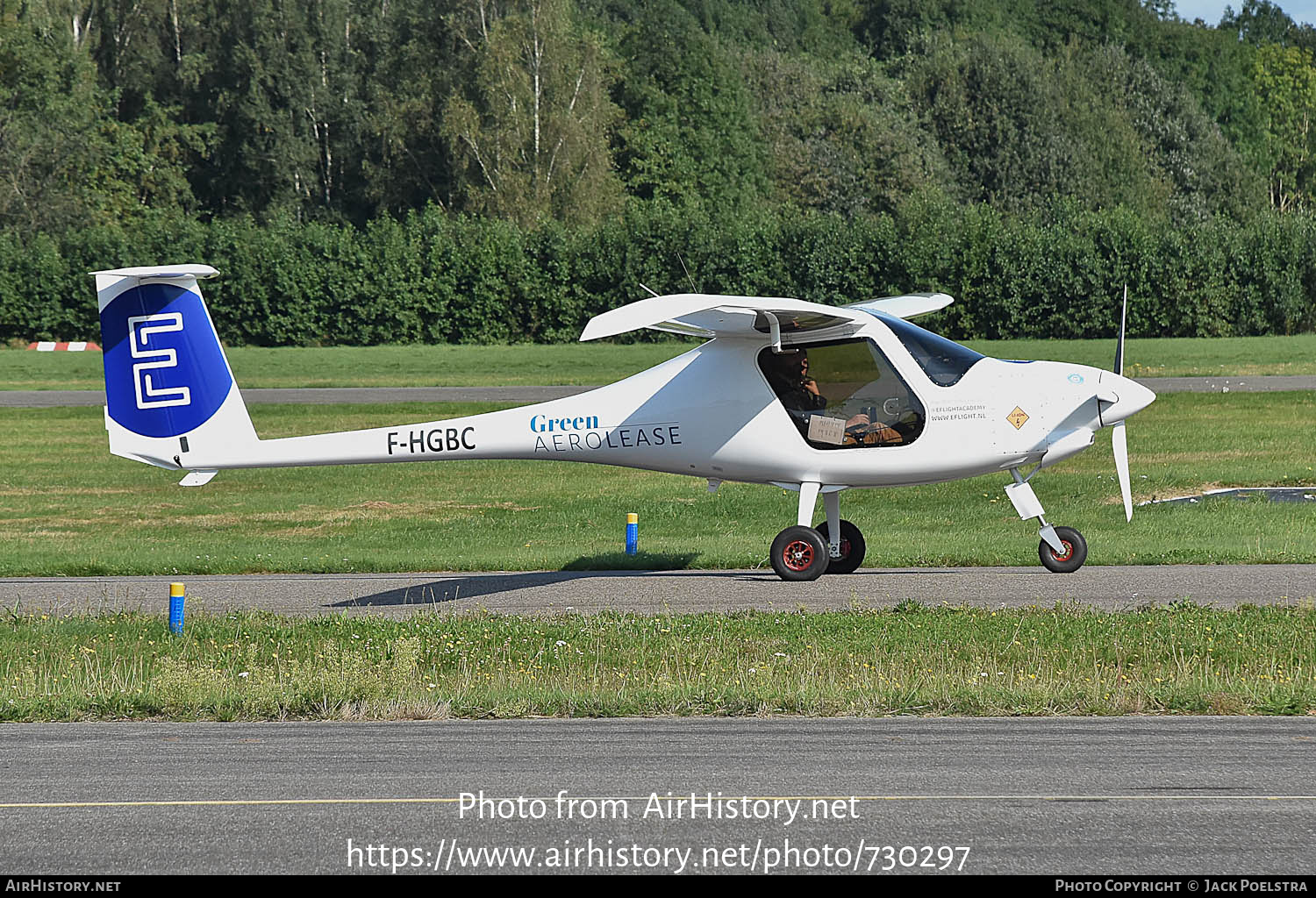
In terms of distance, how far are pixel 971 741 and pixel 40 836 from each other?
5569 millimetres

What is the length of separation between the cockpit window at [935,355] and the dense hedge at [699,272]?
45295mm

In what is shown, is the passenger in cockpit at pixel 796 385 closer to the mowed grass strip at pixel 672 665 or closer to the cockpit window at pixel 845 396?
the cockpit window at pixel 845 396

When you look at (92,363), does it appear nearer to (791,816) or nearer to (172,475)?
(172,475)

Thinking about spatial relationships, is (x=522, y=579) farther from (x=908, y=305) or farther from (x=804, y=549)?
(x=908, y=305)

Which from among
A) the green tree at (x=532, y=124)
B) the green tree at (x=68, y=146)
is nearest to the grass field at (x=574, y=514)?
the green tree at (x=532, y=124)

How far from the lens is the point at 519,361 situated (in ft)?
181

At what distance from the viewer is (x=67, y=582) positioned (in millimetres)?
18719

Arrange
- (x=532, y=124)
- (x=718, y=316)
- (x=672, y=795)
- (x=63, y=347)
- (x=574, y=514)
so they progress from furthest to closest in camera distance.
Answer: (x=532, y=124), (x=63, y=347), (x=574, y=514), (x=718, y=316), (x=672, y=795)

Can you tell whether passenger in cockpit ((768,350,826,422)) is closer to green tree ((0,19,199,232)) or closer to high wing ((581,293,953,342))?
high wing ((581,293,953,342))

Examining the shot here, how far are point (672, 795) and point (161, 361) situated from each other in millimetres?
9954

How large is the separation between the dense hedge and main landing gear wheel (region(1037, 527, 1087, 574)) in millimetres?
44818

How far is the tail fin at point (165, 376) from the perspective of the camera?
635 inches

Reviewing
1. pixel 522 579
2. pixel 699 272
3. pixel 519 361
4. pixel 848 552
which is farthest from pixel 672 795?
pixel 699 272

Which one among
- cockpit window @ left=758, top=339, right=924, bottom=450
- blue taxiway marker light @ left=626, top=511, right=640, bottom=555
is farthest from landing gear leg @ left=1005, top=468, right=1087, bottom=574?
blue taxiway marker light @ left=626, top=511, right=640, bottom=555
